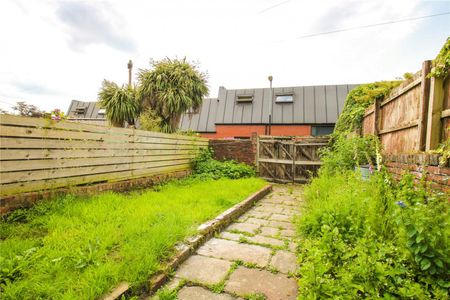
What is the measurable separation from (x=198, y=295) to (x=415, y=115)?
11.4ft

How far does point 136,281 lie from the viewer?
69.2 inches

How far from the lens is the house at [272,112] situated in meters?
14.5

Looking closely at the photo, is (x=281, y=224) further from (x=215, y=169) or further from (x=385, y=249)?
(x=215, y=169)

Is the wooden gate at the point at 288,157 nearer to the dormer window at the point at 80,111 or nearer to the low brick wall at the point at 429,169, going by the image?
the low brick wall at the point at 429,169

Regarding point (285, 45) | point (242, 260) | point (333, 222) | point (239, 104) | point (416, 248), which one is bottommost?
point (242, 260)

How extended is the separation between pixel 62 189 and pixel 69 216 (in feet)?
2.82

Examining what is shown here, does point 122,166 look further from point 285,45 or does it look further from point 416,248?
point 285,45

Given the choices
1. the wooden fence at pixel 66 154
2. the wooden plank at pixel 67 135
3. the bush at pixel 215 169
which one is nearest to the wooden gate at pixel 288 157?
the bush at pixel 215 169

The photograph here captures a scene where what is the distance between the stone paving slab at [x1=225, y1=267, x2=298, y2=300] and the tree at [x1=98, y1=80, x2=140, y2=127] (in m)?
8.83

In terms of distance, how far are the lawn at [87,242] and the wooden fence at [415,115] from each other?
10.0 ft

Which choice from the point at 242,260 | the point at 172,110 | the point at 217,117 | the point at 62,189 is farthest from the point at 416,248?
the point at 217,117

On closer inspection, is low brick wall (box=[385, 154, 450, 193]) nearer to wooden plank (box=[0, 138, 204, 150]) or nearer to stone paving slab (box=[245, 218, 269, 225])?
stone paving slab (box=[245, 218, 269, 225])

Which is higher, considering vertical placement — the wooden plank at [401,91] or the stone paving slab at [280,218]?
the wooden plank at [401,91]

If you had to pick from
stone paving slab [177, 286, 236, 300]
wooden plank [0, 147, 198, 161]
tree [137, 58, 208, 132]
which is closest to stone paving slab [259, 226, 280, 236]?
stone paving slab [177, 286, 236, 300]
